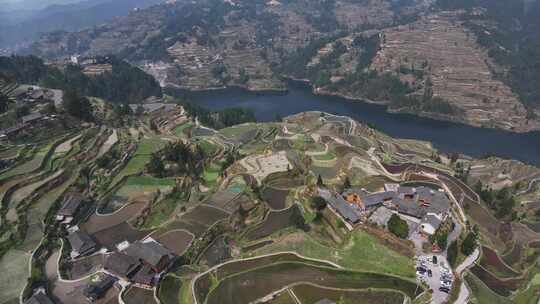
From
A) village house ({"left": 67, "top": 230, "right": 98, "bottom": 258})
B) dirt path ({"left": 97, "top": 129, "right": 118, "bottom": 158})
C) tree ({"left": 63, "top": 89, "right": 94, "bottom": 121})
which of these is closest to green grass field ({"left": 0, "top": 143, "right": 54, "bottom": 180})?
dirt path ({"left": 97, "top": 129, "right": 118, "bottom": 158})

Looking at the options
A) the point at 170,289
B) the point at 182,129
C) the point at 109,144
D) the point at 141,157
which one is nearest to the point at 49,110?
the point at 109,144

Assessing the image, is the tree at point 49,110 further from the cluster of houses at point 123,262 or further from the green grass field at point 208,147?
the cluster of houses at point 123,262

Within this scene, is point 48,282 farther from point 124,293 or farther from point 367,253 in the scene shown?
point 367,253

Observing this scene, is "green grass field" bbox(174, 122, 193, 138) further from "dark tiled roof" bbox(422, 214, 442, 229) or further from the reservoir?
"dark tiled roof" bbox(422, 214, 442, 229)

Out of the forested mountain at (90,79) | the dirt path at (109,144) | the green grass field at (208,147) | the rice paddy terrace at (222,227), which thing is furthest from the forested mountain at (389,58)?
the dirt path at (109,144)

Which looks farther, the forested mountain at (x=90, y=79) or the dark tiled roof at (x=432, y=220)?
the forested mountain at (x=90, y=79)

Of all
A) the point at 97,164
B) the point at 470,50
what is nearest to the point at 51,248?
the point at 97,164

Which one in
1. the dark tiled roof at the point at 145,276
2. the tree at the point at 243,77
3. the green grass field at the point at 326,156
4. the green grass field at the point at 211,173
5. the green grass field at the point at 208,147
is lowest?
the tree at the point at 243,77
